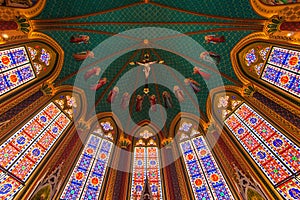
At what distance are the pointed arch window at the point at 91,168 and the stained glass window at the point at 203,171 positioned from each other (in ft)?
15.6

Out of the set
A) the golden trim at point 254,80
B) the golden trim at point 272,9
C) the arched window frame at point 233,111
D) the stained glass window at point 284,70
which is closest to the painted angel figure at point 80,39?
the arched window frame at point 233,111

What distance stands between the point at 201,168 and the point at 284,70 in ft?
21.4

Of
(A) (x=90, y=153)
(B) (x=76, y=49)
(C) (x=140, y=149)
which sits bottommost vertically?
(A) (x=90, y=153)

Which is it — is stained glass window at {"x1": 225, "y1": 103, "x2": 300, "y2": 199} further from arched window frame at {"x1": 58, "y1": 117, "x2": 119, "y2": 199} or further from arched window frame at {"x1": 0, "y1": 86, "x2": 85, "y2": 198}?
arched window frame at {"x1": 0, "y1": 86, "x2": 85, "y2": 198}

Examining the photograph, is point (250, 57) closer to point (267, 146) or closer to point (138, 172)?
point (267, 146)

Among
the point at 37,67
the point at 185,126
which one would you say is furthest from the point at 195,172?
the point at 37,67

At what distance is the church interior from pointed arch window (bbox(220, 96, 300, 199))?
5 cm

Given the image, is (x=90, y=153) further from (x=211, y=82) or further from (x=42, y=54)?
(x=211, y=82)

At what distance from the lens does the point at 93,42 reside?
48.0ft

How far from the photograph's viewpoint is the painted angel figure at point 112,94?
53.7ft

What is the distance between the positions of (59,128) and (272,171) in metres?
10.8

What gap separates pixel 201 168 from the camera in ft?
42.4

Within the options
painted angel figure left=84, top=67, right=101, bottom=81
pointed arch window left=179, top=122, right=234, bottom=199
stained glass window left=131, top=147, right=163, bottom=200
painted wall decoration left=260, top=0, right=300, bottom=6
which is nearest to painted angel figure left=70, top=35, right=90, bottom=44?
painted angel figure left=84, top=67, right=101, bottom=81

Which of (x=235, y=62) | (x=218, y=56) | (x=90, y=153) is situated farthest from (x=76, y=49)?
(x=235, y=62)
